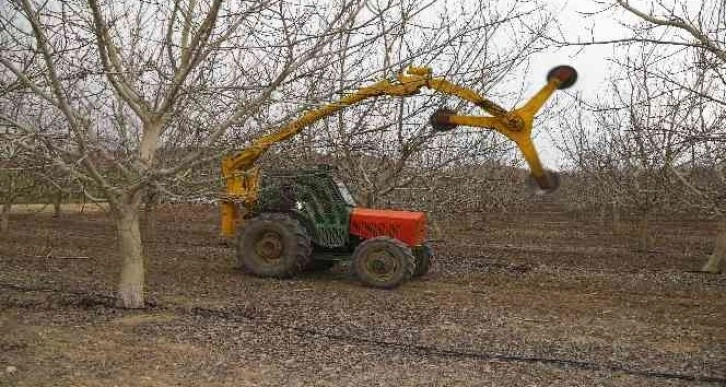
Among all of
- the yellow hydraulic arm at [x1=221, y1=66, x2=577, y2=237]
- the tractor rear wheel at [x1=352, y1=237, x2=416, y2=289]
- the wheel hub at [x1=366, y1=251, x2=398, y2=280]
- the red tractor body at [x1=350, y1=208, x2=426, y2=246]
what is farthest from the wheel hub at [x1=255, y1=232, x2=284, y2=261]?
the wheel hub at [x1=366, y1=251, x2=398, y2=280]

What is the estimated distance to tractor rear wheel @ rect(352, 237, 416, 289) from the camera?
9344 mm

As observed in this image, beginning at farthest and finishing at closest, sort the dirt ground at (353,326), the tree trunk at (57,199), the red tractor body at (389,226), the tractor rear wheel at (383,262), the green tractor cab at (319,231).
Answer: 1. the red tractor body at (389,226)
2. the green tractor cab at (319,231)
3. the tractor rear wheel at (383,262)
4. the tree trunk at (57,199)
5. the dirt ground at (353,326)

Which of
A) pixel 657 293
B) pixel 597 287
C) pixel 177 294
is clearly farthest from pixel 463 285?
pixel 177 294

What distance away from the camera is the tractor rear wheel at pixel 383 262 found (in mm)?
9344

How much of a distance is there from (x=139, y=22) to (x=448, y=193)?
871cm

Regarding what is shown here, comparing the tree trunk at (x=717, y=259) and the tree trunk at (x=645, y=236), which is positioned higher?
the tree trunk at (x=645, y=236)

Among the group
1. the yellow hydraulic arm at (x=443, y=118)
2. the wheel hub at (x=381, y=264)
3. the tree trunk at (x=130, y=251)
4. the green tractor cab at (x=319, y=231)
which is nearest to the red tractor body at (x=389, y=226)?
the green tractor cab at (x=319, y=231)

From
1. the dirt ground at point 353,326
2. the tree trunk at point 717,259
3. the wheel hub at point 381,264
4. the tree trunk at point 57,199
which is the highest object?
the tree trunk at point 57,199

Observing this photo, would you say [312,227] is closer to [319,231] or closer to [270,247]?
[319,231]

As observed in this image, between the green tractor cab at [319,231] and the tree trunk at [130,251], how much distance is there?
274 cm

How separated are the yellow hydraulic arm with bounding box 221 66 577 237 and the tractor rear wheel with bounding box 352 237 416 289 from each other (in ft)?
5.86

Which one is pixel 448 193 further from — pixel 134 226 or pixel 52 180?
pixel 52 180

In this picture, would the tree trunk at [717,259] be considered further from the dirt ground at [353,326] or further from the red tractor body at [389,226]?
the red tractor body at [389,226]

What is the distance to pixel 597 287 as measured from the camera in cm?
1036
